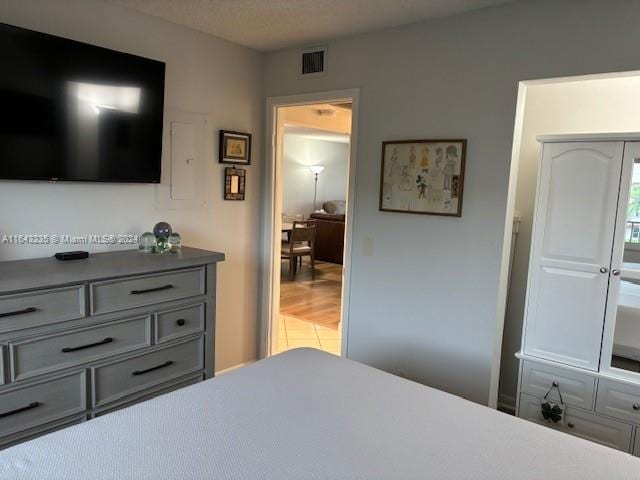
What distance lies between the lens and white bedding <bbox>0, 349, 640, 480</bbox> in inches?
45.3

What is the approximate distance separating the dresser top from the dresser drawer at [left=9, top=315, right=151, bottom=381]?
246 millimetres

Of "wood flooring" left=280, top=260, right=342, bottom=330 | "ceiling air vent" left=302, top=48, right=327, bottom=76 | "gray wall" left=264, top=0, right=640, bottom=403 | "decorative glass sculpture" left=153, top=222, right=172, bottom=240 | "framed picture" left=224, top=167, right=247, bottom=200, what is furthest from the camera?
"wood flooring" left=280, top=260, right=342, bottom=330

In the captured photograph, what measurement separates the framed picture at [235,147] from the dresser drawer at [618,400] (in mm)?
2611

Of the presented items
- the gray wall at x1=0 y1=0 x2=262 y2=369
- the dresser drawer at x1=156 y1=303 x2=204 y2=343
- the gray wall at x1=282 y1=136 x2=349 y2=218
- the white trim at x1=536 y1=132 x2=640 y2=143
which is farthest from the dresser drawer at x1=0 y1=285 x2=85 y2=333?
the gray wall at x1=282 y1=136 x2=349 y2=218

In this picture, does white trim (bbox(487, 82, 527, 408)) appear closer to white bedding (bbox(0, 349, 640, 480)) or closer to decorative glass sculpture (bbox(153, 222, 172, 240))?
white bedding (bbox(0, 349, 640, 480))

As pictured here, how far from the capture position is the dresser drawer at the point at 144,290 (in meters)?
2.15

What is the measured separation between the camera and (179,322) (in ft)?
8.25

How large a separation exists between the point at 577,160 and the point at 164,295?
222cm

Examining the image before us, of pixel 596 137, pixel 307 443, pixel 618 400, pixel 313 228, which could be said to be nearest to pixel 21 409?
pixel 307 443

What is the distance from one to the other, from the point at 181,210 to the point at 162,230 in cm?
36

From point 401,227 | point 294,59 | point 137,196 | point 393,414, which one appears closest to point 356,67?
point 294,59

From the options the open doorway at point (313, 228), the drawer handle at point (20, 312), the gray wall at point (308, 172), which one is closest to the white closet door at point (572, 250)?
the open doorway at point (313, 228)

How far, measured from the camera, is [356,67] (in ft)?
9.84

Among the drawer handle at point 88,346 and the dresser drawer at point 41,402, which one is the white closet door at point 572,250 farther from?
the dresser drawer at point 41,402
